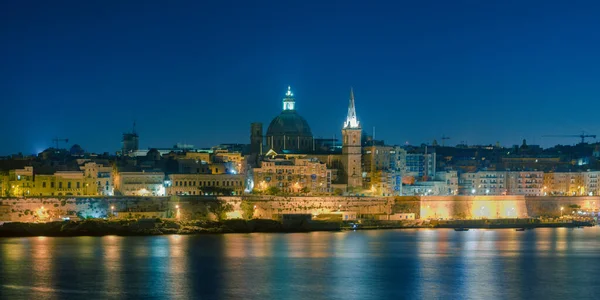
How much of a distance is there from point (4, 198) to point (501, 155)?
169 feet

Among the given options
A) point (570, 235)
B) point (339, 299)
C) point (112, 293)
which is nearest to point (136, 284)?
point (112, 293)

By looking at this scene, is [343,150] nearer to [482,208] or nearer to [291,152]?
[291,152]

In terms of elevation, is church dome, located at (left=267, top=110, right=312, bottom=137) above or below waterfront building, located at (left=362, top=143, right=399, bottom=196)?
above

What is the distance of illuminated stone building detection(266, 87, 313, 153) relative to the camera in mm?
63938

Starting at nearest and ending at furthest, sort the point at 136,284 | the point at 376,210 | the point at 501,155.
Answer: the point at 136,284 < the point at 376,210 < the point at 501,155

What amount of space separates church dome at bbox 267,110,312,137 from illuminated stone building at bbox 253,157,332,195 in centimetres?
632

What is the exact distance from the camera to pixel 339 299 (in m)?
28.2

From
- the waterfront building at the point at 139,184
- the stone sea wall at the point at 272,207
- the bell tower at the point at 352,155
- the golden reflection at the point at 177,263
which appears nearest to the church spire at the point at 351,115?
the bell tower at the point at 352,155

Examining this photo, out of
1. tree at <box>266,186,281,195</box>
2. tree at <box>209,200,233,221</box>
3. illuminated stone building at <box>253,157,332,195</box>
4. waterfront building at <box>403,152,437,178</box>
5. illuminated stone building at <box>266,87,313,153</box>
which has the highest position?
illuminated stone building at <box>266,87,313,153</box>

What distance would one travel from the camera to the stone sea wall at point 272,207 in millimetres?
45688

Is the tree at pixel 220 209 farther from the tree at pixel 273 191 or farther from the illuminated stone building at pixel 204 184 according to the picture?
the tree at pixel 273 191

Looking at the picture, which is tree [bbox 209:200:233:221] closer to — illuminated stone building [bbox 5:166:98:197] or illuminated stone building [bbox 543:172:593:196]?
illuminated stone building [bbox 5:166:98:197]

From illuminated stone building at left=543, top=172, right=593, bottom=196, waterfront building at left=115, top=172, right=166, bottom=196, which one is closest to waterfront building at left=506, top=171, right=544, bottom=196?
illuminated stone building at left=543, top=172, right=593, bottom=196

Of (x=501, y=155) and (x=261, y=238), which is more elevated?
(x=501, y=155)
